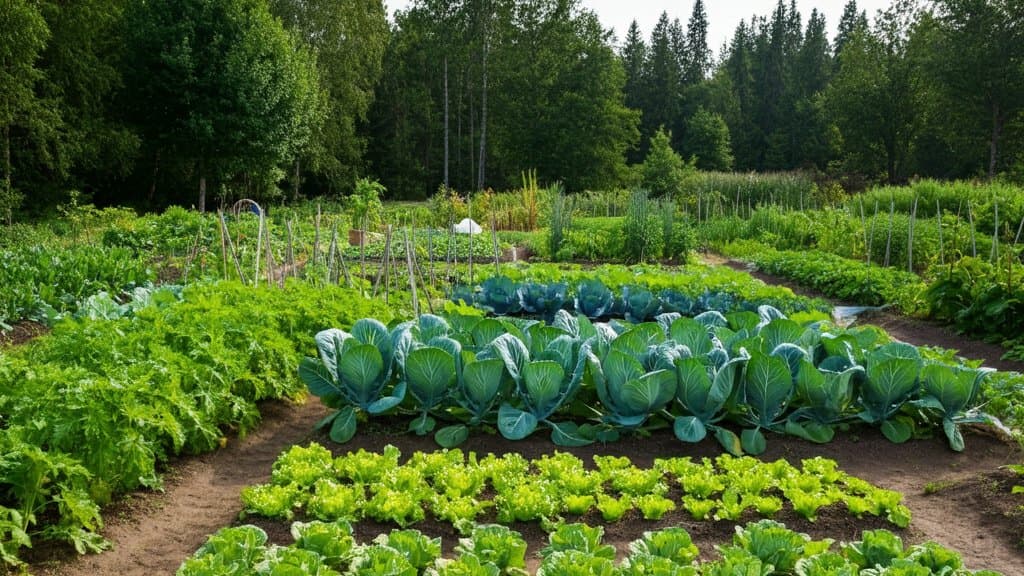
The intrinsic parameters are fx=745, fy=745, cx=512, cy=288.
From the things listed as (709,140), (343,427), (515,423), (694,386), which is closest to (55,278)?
(343,427)

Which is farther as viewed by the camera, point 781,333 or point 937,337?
point 937,337

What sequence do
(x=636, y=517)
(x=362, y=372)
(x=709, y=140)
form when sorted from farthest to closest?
(x=709, y=140), (x=362, y=372), (x=636, y=517)

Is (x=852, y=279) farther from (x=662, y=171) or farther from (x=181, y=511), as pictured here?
(x=662, y=171)

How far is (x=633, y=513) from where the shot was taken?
316 cm

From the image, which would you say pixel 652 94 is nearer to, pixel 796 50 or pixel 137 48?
pixel 796 50

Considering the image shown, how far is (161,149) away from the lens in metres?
23.0

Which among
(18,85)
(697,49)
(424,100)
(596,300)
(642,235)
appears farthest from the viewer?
(697,49)

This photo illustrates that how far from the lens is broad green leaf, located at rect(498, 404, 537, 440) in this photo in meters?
3.79

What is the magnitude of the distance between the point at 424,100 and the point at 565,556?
114 feet

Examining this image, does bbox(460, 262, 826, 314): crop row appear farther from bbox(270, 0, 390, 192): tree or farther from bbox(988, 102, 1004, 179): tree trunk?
bbox(988, 102, 1004, 179): tree trunk

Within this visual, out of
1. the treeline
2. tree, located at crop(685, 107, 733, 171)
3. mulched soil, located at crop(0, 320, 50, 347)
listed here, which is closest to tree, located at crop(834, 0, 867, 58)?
the treeline

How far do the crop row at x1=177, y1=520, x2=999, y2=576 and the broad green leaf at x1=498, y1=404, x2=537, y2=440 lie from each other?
3.61 feet

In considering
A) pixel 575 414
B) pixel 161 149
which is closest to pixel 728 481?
pixel 575 414

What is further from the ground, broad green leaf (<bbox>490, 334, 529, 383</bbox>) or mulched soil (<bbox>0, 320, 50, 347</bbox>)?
broad green leaf (<bbox>490, 334, 529, 383</bbox>)
